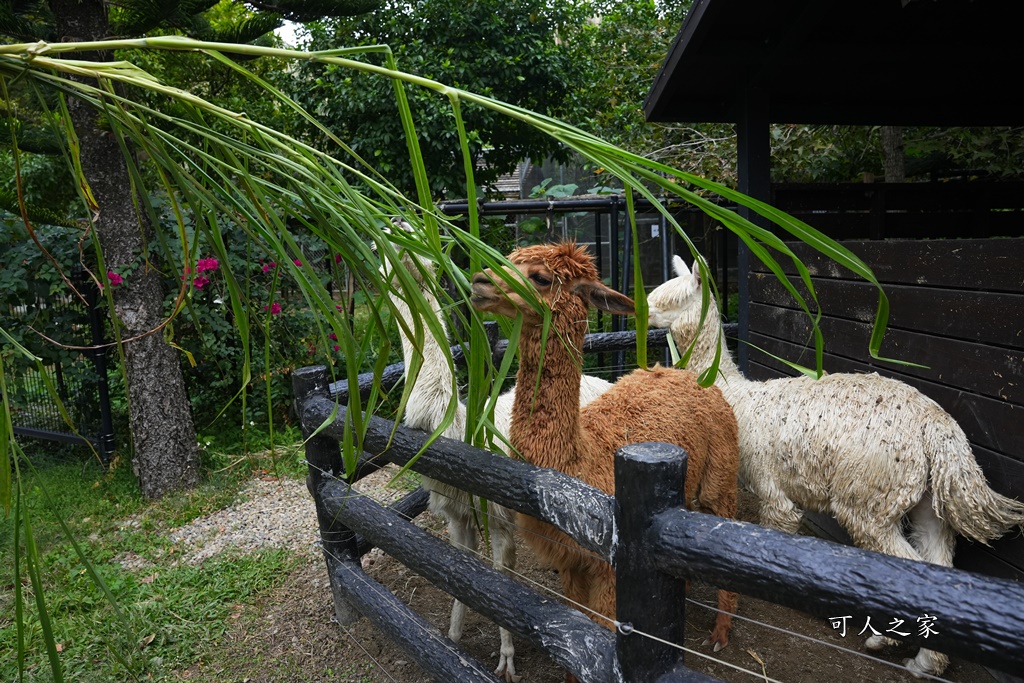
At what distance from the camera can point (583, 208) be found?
5844 mm

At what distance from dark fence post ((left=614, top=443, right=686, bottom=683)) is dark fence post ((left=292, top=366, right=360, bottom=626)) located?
1.98 meters

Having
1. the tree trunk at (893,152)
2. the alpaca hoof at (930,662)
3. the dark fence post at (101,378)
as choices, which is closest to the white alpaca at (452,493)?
the alpaca hoof at (930,662)

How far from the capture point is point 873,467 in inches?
107

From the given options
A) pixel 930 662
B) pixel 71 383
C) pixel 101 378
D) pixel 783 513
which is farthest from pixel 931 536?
pixel 71 383

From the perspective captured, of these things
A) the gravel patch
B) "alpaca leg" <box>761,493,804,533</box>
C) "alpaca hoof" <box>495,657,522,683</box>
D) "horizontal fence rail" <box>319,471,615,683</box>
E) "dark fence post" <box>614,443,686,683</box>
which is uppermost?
"dark fence post" <box>614,443,686,683</box>

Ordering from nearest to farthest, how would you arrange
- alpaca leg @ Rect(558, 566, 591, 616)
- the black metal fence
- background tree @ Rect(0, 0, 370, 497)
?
1. alpaca leg @ Rect(558, 566, 591, 616)
2. background tree @ Rect(0, 0, 370, 497)
3. the black metal fence

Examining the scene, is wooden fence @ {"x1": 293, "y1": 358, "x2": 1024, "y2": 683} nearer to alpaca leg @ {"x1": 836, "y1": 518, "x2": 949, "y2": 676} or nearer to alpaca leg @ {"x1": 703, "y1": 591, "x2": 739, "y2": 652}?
alpaca leg @ {"x1": 703, "y1": 591, "x2": 739, "y2": 652}

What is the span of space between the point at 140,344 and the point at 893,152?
7222 millimetres

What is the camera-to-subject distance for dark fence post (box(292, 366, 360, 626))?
3.12 metres

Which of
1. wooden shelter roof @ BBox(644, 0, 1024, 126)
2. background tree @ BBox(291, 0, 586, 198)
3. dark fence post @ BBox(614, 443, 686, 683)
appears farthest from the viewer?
background tree @ BBox(291, 0, 586, 198)

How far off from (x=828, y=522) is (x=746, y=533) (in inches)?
119

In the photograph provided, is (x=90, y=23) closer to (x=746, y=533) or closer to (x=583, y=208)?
(x=583, y=208)

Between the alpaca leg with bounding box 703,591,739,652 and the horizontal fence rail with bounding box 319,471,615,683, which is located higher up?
the horizontal fence rail with bounding box 319,471,615,683

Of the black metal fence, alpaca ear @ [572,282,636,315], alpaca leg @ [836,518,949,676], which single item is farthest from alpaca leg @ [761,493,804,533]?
the black metal fence
